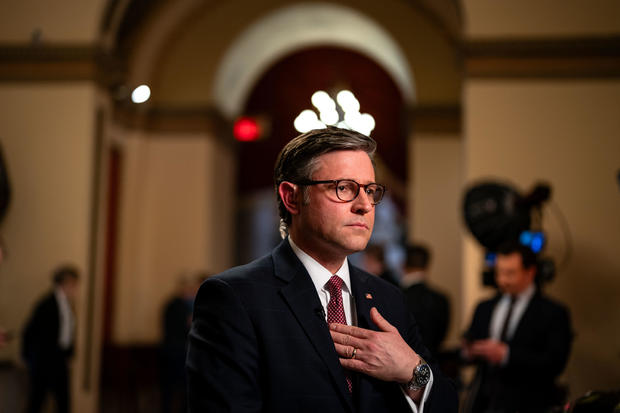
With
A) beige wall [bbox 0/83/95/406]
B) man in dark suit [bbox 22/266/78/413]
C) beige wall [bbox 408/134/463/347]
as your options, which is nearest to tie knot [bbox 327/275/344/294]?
man in dark suit [bbox 22/266/78/413]

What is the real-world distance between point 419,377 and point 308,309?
0.42 meters

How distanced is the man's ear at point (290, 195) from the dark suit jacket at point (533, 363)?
2297mm

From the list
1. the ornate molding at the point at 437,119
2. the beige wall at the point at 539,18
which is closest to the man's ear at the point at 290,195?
the beige wall at the point at 539,18

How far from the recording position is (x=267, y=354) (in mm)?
2047

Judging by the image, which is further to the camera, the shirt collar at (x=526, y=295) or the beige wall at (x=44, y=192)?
the beige wall at (x=44, y=192)

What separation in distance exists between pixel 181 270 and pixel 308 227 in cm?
938

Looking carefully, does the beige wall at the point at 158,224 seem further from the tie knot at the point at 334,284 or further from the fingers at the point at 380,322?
the fingers at the point at 380,322

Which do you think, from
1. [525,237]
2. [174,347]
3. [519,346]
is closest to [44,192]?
[174,347]

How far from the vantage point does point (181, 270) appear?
11312 mm

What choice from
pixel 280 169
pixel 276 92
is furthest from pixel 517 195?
pixel 276 92

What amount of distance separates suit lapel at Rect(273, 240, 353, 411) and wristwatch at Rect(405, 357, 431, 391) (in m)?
0.23

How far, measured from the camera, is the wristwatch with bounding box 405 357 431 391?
2.17 m

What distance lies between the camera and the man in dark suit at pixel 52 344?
6691 mm

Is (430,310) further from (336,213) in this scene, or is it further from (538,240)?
(336,213)
